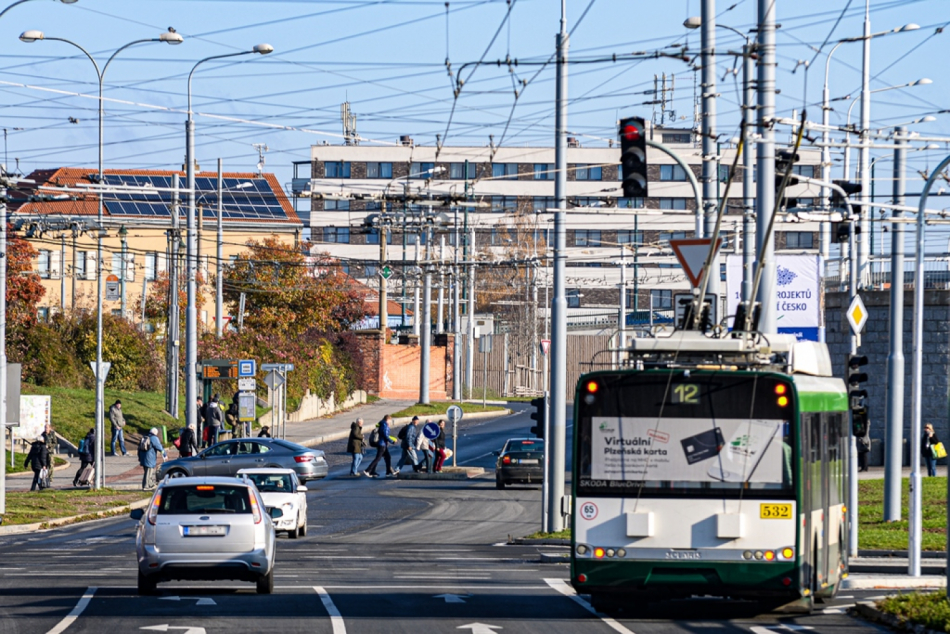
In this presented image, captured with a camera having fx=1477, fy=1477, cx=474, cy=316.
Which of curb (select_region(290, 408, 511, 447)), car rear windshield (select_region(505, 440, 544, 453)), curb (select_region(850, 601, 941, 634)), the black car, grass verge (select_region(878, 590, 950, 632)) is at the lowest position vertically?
curb (select_region(290, 408, 511, 447))

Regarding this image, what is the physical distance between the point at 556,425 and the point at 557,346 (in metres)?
1.46

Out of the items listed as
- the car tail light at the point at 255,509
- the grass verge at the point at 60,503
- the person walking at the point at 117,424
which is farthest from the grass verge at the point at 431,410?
the car tail light at the point at 255,509

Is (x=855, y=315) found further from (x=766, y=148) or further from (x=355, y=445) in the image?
(x=355, y=445)

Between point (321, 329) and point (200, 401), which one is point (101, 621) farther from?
point (321, 329)

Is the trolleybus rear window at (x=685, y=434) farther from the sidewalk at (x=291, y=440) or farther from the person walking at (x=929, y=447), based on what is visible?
the sidewalk at (x=291, y=440)

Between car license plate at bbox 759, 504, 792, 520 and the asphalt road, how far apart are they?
1.13 meters

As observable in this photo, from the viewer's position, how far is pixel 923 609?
14.7m

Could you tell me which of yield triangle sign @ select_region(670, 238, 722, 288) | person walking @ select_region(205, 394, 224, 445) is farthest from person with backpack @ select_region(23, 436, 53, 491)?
yield triangle sign @ select_region(670, 238, 722, 288)

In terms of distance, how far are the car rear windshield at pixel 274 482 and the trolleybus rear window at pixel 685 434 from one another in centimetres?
1419

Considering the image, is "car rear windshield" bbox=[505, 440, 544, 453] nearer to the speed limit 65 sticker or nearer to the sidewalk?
the sidewalk

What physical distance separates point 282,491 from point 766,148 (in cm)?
1267

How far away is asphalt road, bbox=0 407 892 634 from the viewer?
50.2 ft

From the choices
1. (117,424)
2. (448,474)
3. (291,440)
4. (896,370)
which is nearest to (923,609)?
(896,370)

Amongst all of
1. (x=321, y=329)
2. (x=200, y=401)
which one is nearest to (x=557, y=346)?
(x=200, y=401)
